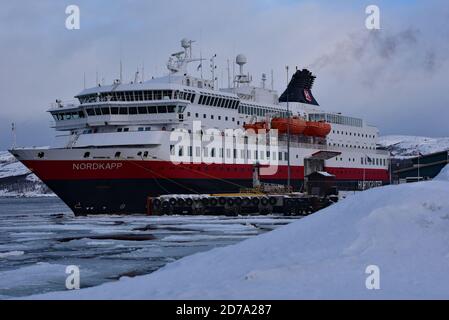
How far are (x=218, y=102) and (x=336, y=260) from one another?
1499 inches

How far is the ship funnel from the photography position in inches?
2537

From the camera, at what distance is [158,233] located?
93.3 feet

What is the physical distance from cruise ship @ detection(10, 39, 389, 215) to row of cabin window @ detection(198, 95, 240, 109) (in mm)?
76

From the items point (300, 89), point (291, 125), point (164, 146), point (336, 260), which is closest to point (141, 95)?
point (164, 146)

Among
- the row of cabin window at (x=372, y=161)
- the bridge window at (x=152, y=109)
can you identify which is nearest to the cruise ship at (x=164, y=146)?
the bridge window at (x=152, y=109)

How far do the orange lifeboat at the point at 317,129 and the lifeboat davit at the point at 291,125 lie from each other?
77cm

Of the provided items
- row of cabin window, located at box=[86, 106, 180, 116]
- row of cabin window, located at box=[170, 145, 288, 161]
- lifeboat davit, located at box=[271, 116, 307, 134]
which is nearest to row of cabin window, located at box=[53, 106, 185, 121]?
row of cabin window, located at box=[86, 106, 180, 116]

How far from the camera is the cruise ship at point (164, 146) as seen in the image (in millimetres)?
41531

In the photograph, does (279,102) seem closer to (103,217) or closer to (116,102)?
(116,102)

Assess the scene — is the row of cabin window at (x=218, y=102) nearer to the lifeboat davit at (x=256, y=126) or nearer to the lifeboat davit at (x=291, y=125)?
the lifeboat davit at (x=256, y=126)

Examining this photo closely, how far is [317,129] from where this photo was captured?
58.3 m

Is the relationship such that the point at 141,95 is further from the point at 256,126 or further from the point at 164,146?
the point at 256,126

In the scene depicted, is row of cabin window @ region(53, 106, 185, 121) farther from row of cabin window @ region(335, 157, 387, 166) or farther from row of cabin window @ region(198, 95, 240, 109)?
row of cabin window @ region(335, 157, 387, 166)
